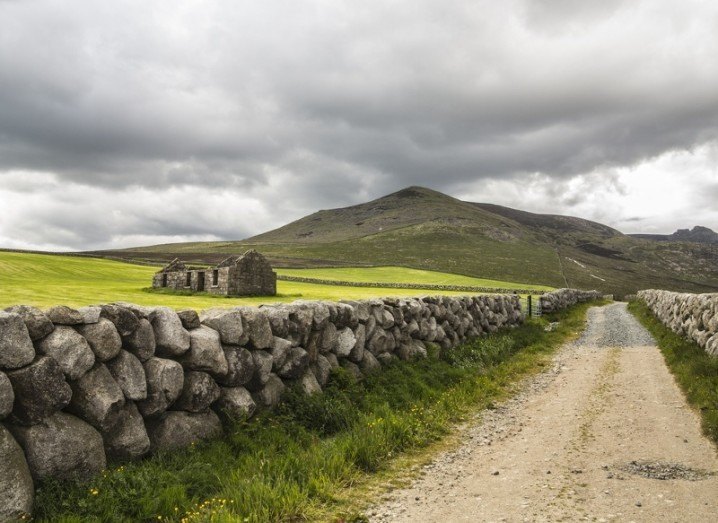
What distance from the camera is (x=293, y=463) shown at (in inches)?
277

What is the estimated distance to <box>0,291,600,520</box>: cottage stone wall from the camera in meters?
5.41

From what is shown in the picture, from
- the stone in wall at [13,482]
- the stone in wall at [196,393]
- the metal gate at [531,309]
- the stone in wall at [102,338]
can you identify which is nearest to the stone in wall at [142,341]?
the stone in wall at [102,338]

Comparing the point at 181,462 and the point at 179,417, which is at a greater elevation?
the point at 179,417

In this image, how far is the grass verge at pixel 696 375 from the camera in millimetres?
9393

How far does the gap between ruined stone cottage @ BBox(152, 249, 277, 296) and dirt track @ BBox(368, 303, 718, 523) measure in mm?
24797

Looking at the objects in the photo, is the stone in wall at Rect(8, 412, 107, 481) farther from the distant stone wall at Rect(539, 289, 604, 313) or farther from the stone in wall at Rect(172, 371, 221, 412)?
the distant stone wall at Rect(539, 289, 604, 313)

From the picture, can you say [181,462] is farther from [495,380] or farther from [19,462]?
[495,380]

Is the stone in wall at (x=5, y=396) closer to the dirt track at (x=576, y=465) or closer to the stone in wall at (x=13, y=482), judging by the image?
the stone in wall at (x=13, y=482)

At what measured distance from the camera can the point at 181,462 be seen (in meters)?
6.69

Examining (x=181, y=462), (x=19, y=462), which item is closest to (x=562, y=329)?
(x=181, y=462)

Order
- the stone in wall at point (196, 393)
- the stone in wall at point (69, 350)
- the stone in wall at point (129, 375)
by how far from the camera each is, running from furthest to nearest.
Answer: the stone in wall at point (196, 393), the stone in wall at point (129, 375), the stone in wall at point (69, 350)

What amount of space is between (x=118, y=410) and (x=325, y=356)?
496 cm

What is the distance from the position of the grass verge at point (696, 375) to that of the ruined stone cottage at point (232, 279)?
24682 millimetres

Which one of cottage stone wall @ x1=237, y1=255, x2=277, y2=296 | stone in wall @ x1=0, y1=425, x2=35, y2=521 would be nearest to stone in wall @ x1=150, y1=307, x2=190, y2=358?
stone in wall @ x1=0, y1=425, x2=35, y2=521
